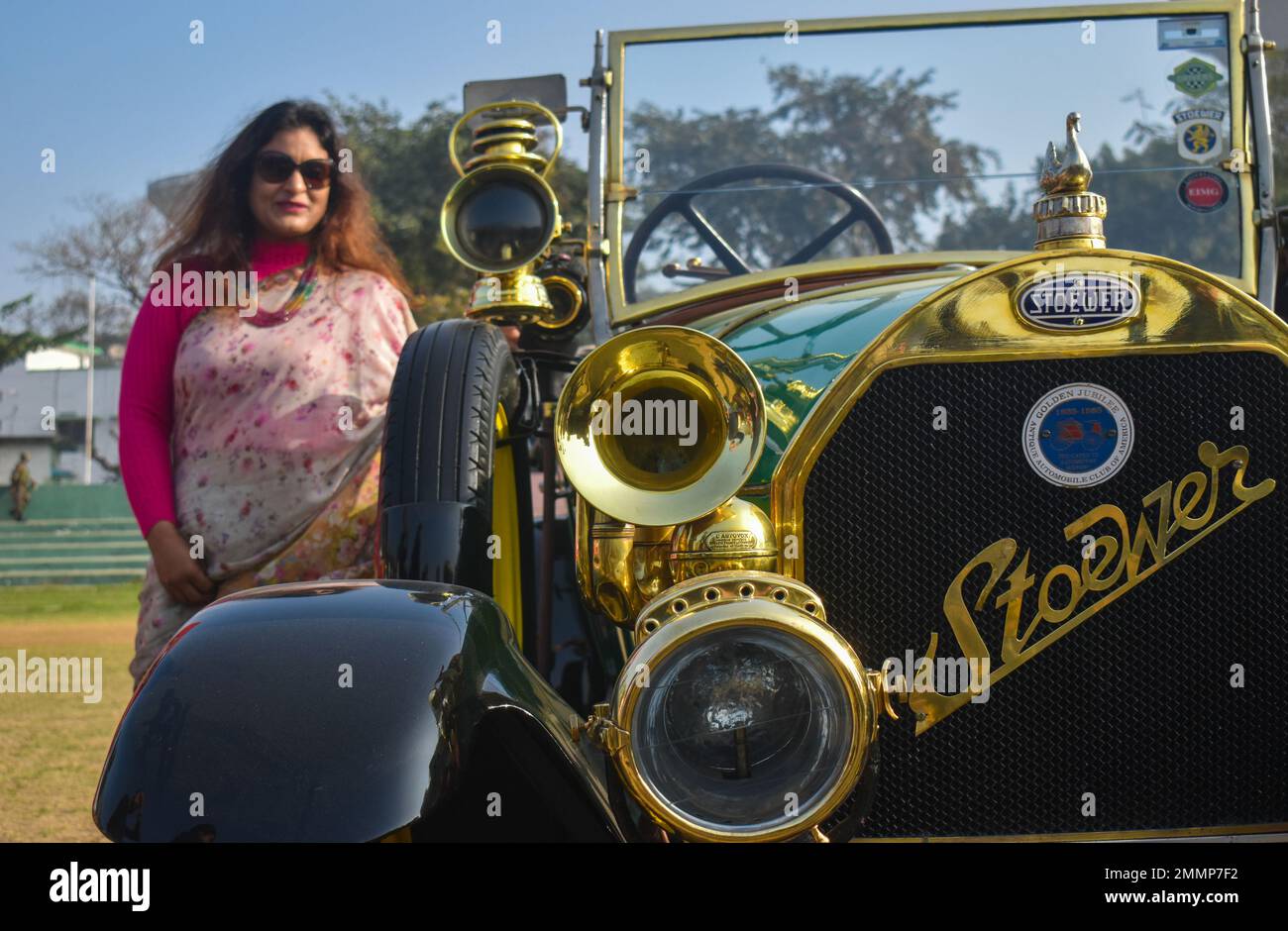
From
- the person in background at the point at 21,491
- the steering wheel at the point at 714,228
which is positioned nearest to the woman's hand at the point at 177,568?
the steering wheel at the point at 714,228

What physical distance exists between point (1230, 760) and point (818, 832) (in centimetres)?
73

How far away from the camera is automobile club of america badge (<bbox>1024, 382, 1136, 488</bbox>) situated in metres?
2.01

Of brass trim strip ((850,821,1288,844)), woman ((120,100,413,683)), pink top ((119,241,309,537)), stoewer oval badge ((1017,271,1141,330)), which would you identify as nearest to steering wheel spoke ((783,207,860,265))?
woman ((120,100,413,683))

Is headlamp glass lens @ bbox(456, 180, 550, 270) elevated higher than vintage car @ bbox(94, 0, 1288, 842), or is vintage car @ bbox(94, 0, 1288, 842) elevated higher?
headlamp glass lens @ bbox(456, 180, 550, 270)

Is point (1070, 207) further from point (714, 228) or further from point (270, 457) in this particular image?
point (270, 457)

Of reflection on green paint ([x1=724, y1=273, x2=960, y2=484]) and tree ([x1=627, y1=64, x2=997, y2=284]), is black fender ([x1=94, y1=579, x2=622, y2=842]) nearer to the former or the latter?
reflection on green paint ([x1=724, y1=273, x2=960, y2=484])

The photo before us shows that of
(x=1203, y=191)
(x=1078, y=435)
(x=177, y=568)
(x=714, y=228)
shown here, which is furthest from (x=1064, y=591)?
(x=177, y=568)

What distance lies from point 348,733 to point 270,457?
1.67 metres

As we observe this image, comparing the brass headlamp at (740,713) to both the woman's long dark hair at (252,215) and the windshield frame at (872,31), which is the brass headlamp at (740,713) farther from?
the woman's long dark hair at (252,215)

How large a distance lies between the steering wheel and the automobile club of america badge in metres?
1.50

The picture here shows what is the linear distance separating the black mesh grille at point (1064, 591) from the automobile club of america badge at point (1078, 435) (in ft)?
0.05

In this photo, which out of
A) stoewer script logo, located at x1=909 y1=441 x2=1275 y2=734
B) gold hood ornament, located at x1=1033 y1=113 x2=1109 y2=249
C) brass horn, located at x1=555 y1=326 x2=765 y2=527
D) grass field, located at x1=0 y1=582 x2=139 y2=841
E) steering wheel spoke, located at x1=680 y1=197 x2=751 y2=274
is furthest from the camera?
grass field, located at x1=0 y1=582 x2=139 y2=841

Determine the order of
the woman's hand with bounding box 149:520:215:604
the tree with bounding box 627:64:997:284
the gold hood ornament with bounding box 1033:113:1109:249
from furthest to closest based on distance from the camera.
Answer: the tree with bounding box 627:64:997:284
the woman's hand with bounding box 149:520:215:604
the gold hood ornament with bounding box 1033:113:1109:249

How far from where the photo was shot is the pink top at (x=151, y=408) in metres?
3.14
